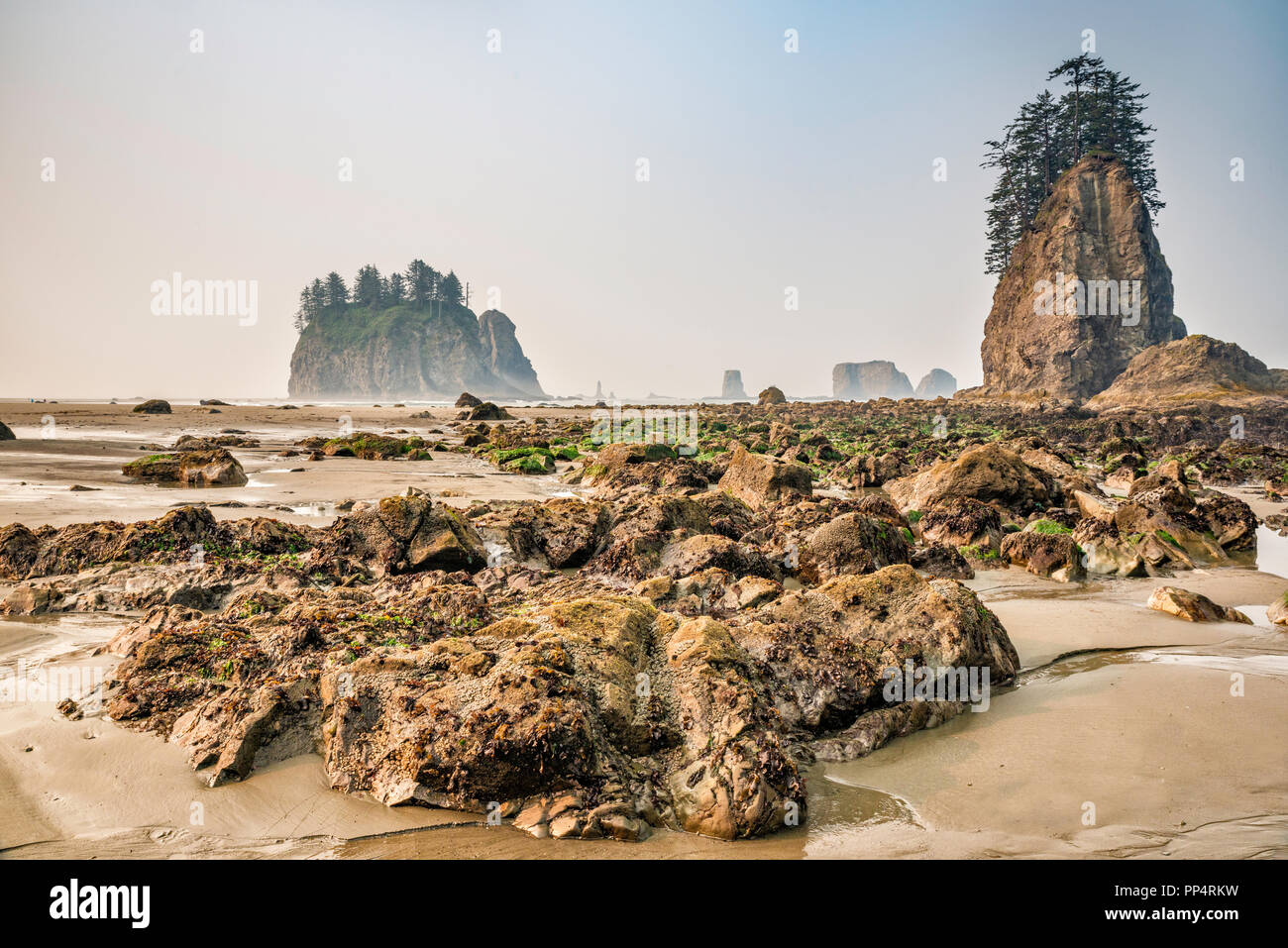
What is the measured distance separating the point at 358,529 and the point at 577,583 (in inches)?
105

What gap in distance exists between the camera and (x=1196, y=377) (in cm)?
4534

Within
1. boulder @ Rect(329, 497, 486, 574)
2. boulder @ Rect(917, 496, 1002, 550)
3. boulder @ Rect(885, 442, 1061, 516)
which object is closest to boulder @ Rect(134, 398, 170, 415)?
boulder @ Rect(329, 497, 486, 574)

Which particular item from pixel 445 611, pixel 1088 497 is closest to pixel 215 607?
pixel 445 611

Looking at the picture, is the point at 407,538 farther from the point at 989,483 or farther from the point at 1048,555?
the point at 989,483

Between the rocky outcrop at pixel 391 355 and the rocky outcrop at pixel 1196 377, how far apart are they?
13846 cm

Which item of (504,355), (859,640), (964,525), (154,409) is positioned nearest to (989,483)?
(964,525)

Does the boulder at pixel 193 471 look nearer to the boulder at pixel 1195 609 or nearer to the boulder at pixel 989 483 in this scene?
the boulder at pixel 989 483

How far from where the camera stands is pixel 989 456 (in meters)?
12.8

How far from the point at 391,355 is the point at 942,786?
166 meters

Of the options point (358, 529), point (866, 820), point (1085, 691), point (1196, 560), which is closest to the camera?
point (866, 820)

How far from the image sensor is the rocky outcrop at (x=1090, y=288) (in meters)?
56.2

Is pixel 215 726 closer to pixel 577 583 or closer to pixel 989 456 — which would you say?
pixel 577 583

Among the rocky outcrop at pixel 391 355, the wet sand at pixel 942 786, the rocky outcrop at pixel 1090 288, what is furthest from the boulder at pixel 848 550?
the rocky outcrop at pixel 391 355

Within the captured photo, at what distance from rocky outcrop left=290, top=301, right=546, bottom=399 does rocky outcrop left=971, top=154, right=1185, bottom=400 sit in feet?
423
